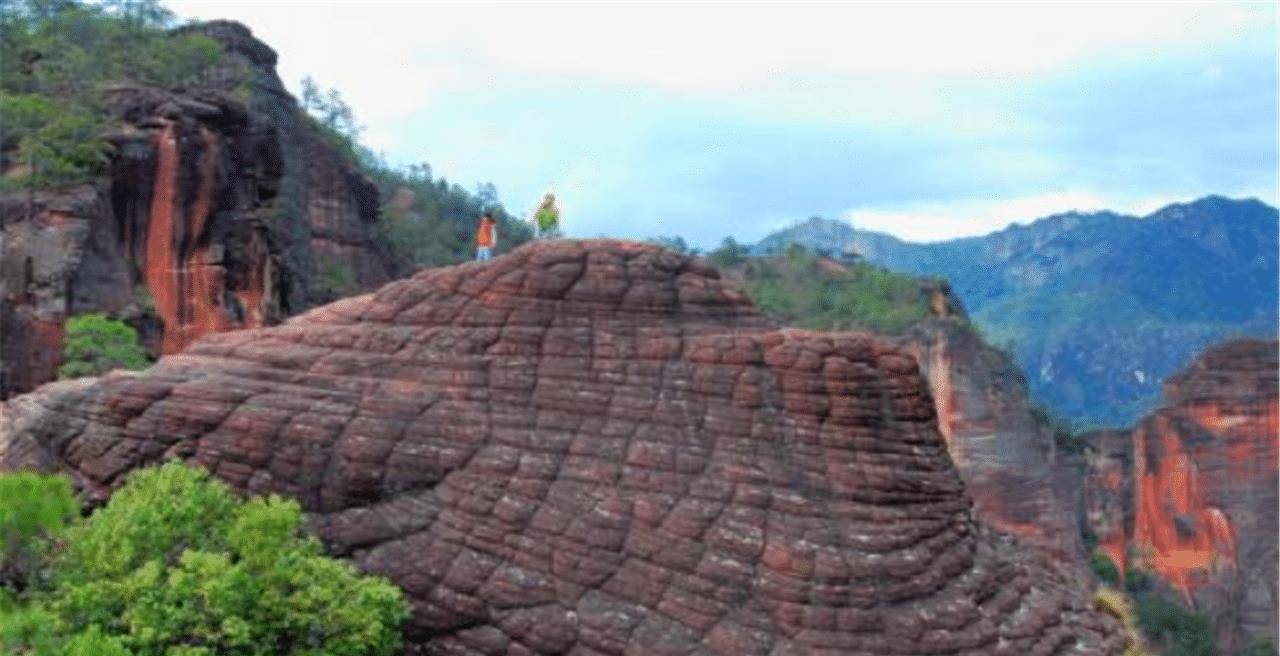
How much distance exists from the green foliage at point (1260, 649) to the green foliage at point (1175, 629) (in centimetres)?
127

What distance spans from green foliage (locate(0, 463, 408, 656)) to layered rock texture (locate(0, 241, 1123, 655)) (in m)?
0.84

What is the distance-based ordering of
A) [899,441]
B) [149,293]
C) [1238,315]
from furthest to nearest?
[1238,315] → [149,293] → [899,441]

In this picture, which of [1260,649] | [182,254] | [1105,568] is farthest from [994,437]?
[182,254]

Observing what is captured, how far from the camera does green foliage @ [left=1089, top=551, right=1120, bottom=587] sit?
59.1 meters

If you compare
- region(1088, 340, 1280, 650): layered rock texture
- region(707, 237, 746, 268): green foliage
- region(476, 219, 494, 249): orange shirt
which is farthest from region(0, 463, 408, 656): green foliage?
region(707, 237, 746, 268): green foliage

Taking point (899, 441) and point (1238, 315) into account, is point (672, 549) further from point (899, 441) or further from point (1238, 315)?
point (1238, 315)

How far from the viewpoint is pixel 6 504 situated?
980 centimetres

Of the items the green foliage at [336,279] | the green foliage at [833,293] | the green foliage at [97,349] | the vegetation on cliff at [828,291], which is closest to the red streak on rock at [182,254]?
the green foliage at [97,349]

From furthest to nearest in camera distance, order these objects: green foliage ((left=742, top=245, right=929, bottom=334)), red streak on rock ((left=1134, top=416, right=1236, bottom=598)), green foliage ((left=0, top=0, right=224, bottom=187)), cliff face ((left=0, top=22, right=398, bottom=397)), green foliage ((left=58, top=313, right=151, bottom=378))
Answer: green foliage ((left=742, top=245, right=929, bottom=334))
red streak on rock ((left=1134, top=416, right=1236, bottom=598))
green foliage ((left=0, top=0, right=224, bottom=187))
cliff face ((left=0, top=22, right=398, bottom=397))
green foliage ((left=58, top=313, right=151, bottom=378))

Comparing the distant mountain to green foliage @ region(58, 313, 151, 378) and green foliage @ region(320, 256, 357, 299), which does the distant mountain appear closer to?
green foliage @ region(320, 256, 357, 299)

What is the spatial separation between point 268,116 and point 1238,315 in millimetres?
178965

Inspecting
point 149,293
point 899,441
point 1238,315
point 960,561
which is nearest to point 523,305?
point 899,441

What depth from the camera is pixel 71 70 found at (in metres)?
40.5

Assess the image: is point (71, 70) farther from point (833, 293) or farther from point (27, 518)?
point (833, 293)
